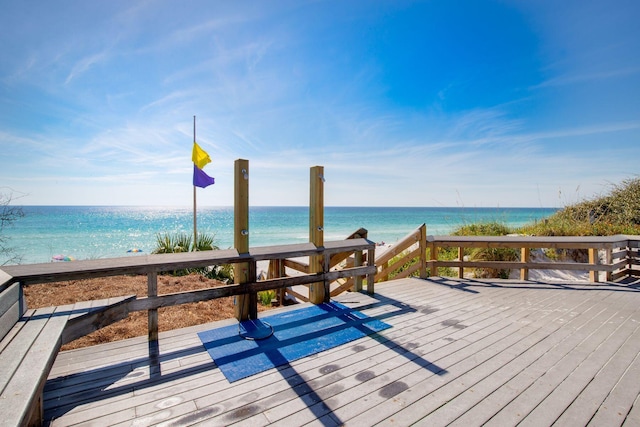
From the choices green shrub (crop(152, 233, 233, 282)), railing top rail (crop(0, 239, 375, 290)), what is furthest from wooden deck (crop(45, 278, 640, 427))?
green shrub (crop(152, 233, 233, 282))

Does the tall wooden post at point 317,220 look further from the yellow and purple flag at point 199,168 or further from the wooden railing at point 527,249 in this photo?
the yellow and purple flag at point 199,168

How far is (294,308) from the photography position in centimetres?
375

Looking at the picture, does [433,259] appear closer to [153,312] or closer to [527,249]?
[527,249]

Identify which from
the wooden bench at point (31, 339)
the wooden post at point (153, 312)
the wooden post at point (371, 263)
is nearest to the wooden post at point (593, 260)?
the wooden post at point (371, 263)

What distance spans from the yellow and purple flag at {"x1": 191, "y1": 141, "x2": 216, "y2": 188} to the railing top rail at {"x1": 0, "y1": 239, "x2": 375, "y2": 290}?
246 inches

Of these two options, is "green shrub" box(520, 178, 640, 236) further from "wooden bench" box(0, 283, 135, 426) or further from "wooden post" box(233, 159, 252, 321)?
"wooden bench" box(0, 283, 135, 426)

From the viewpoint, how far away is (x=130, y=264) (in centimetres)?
250

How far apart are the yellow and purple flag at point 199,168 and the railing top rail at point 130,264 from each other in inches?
246

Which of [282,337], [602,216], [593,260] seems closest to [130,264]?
[282,337]

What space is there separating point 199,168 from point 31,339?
780 centimetres

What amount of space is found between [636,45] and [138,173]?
34507mm

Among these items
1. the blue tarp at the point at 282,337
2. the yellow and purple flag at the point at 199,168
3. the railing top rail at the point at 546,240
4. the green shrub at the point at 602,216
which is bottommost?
the blue tarp at the point at 282,337

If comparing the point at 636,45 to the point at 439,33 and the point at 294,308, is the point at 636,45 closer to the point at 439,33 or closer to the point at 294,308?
the point at 439,33

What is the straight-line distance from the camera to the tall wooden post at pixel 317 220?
12.5 feet
